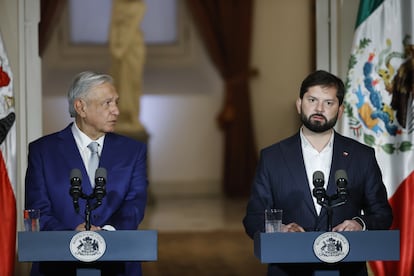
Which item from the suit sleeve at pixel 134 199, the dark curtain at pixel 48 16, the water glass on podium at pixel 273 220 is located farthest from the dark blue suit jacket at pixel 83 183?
the dark curtain at pixel 48 16

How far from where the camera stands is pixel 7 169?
507 cm

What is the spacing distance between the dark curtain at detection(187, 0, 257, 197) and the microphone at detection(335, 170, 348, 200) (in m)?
7.90

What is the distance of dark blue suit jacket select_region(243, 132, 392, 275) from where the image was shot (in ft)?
11.9

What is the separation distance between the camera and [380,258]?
3.37m

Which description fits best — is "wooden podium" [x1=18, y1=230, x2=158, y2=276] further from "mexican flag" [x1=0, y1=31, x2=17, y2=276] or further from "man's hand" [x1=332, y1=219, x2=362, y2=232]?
"mexican flag" [x1=0, y1=31, x2=17, y2=276]

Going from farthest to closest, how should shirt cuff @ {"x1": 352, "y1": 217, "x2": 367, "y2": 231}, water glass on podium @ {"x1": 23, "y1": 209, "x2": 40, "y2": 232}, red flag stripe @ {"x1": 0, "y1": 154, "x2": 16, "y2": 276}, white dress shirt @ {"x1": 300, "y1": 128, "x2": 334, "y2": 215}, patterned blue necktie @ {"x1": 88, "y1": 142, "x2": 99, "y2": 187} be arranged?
1. red flag stripe @ {"x1": 0, "y1": 154, "x2": 16, "y2": 276}
2. patterned blue necktie @ {"x1": 88, "y1": 142, "x2": 99, "y2": 187}
3. white dress shirt @ {"x1": 300, "y1": 128, "x2": 334, "y2": 215}
4. shirt cuff @ {"x1": 352, "y1": 217, "x2": 367, "y2": 231}
5. water glass on podium @ {"x1": 23, "y1": 209, "x2": 40, "y2": 232}

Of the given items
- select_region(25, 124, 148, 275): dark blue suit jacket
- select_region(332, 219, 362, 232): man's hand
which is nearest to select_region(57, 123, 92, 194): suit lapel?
select_region(25, 124, 148, 275): dark blue suit jacket

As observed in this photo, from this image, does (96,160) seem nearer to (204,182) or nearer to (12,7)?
(12,7)

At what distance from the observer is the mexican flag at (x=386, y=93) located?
512 centimetres

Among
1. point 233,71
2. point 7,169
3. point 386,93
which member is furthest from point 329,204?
point 233,71

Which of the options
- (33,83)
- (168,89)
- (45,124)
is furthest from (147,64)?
(33,83)

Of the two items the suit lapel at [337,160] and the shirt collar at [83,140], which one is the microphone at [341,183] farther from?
the shirt collar at [83,140]

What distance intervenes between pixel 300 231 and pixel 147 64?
814cm

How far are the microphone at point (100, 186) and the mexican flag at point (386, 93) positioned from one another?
2.15 meters
